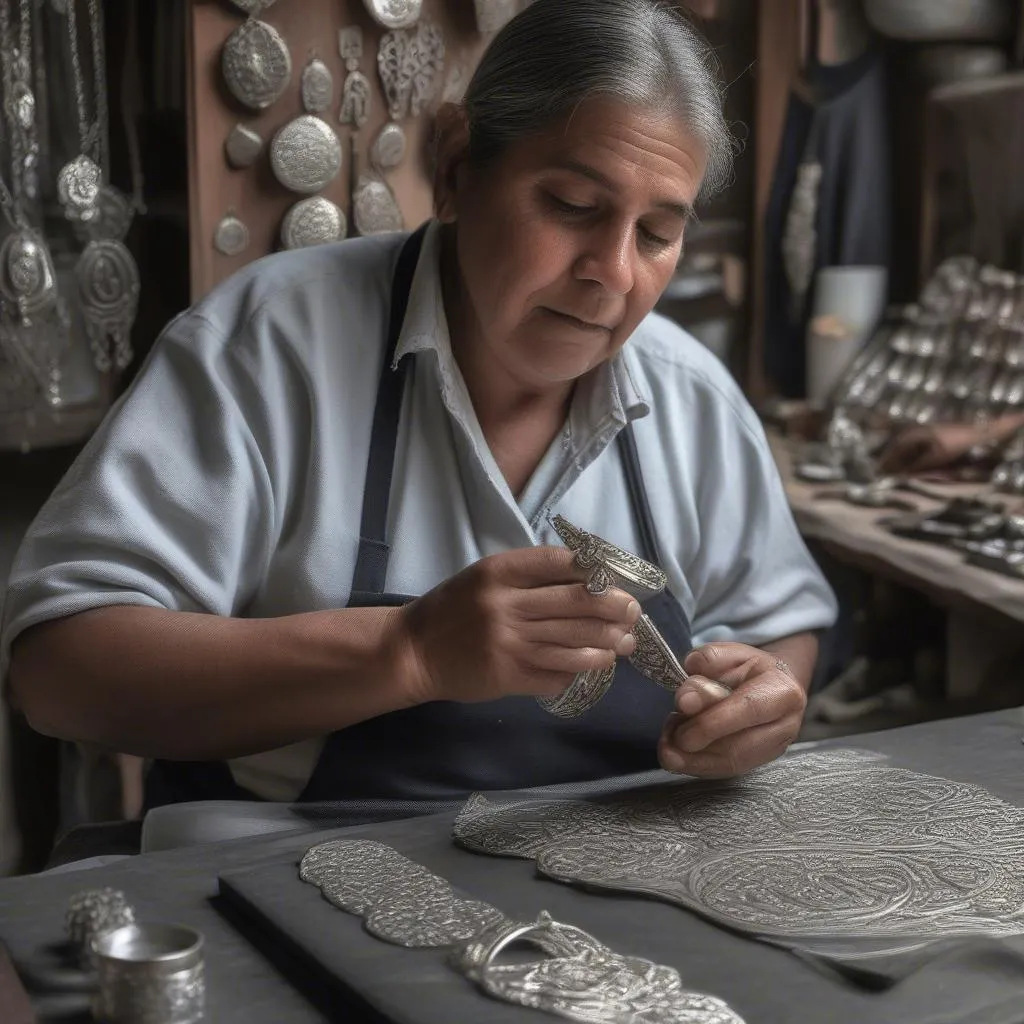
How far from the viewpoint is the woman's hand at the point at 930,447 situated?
3148mm

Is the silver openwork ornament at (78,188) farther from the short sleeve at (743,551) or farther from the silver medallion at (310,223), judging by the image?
the short sleeve at (743,551)

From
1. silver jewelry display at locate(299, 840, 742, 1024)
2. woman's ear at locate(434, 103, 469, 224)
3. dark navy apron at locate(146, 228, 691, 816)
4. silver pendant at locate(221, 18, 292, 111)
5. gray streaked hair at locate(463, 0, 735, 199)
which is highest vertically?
silver pendant at locate(221, 18, 292, 111)

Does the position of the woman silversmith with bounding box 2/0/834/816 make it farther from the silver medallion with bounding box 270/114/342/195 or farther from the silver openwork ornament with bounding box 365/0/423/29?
the silver openwork ornament with bounding box 365/0/423/29

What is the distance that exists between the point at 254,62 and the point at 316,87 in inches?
5.1

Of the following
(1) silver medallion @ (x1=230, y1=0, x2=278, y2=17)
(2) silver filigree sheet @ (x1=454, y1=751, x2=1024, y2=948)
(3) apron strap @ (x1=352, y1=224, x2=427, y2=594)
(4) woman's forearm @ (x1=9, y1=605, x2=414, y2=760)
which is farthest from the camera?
(1) silver medallion @ (x1=230, y1=0, x2=278, y2=17)

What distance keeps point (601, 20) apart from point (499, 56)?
130mm

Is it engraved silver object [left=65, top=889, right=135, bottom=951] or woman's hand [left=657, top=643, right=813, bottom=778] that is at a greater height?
engraved silver object [left=65, top=889, right=135, bottom=951]

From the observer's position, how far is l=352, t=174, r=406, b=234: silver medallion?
2705 mm

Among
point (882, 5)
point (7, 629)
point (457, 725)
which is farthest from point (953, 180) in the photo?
point (7, 629)

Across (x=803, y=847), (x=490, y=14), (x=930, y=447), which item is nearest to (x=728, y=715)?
(x=803, y=847)

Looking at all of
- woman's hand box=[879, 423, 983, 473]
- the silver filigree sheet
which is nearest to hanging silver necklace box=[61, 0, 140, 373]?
the silver filigree sheet

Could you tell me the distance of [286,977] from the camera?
3.43 ft

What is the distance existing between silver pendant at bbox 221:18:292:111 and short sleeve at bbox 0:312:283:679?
0.95m

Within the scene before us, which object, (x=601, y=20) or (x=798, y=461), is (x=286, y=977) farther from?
(x=798, y=461)
